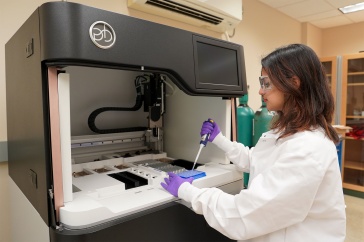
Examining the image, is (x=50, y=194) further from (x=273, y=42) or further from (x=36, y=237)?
(x=273, y=42)

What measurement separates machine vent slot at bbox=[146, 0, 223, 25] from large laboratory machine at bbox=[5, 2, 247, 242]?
0.61m

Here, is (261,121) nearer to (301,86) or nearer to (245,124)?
(245,124)

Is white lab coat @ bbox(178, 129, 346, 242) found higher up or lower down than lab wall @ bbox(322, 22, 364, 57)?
lower down

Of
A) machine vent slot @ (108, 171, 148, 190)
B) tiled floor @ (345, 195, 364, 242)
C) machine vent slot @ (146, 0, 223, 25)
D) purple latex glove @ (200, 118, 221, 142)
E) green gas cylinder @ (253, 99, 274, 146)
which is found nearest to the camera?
machine vent slot @ (108, 171, 148, 190)

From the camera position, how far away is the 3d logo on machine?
0.72m

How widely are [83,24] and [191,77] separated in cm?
41

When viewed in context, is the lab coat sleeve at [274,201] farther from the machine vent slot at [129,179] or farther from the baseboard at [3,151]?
the baseboard at [3,151]

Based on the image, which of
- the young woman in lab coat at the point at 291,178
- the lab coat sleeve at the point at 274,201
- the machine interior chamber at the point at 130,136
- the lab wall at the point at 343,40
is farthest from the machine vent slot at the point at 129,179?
the lab wall at the point at 343,40

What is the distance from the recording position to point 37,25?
0.72m

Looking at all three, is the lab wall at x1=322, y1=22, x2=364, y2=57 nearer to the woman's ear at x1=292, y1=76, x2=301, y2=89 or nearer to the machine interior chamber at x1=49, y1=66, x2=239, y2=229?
the machine interior chamber at x1=49, y1=66, x2=239, y2=229

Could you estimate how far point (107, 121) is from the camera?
1473mm

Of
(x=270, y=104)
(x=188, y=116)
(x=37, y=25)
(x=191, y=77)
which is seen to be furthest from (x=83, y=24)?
(x=188, y=116)

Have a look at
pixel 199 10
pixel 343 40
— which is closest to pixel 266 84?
pixel 199 10

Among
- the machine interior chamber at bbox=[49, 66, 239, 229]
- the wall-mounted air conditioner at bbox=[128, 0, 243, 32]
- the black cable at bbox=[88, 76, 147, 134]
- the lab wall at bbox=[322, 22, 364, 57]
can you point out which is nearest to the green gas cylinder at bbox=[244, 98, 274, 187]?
the wall-mounted air conditioner at bbox=[128, 0, 243, 32]
